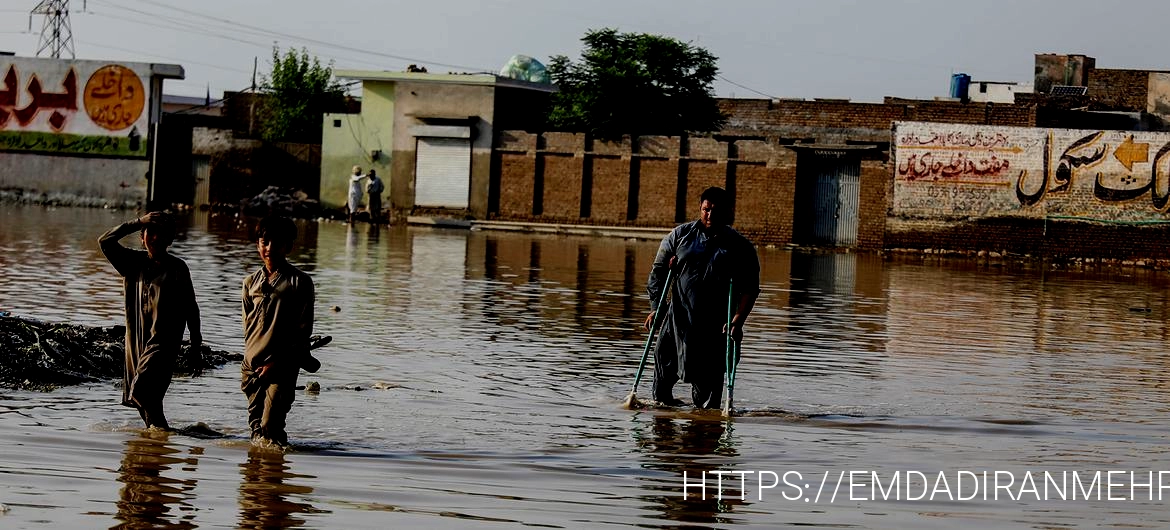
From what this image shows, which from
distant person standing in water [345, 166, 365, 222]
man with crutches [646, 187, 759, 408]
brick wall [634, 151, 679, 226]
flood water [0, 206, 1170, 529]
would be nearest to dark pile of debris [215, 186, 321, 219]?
distant person standing in water [345, 166, 365, 222]

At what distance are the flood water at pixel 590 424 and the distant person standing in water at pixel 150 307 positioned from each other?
0.30 meters

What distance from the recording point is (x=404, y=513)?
6.50 meters

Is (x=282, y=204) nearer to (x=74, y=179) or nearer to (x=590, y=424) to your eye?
(x=74, y=179)

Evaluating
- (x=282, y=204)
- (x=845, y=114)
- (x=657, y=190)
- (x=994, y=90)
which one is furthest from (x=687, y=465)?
(x=994, y=90)

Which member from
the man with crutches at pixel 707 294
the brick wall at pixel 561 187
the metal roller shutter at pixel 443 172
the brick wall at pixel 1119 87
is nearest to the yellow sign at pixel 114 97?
the metal roller shutter at pixel 443 172

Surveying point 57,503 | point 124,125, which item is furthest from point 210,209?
point 57,503

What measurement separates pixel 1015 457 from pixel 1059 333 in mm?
8655

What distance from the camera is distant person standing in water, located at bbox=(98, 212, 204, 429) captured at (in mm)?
8094

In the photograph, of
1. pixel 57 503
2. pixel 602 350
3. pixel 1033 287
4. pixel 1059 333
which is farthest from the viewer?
pixel 1033 287

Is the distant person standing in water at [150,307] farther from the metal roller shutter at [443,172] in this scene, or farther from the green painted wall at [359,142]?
the green painted wall at [359,142]

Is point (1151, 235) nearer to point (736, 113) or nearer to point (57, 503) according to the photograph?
point (736, 113)

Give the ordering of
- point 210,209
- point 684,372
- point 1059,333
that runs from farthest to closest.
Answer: point 210,209 < point 1059,333 < point 684,372

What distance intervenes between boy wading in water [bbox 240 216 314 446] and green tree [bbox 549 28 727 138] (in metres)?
32.8

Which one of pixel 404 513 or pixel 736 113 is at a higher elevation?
pixel 736 113
